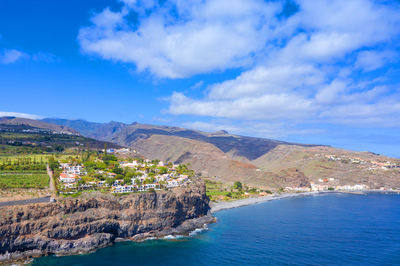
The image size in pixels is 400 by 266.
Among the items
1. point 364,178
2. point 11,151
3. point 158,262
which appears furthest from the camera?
point 364,178

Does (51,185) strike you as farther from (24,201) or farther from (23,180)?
(24,201)

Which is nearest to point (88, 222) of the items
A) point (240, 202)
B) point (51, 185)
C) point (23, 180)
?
point (51, 185)

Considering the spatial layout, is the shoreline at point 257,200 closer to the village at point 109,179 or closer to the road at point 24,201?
the village at point 109,179

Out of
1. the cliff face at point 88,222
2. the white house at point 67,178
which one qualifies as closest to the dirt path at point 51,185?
the white house at point 67,178

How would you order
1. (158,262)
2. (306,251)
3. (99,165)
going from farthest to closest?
(99,165), (306,251), (158,262)

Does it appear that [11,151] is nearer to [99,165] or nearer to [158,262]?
[99,165]

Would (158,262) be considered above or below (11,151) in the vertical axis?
below

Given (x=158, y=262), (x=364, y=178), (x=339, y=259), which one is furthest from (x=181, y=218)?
(x=364, y=178)
